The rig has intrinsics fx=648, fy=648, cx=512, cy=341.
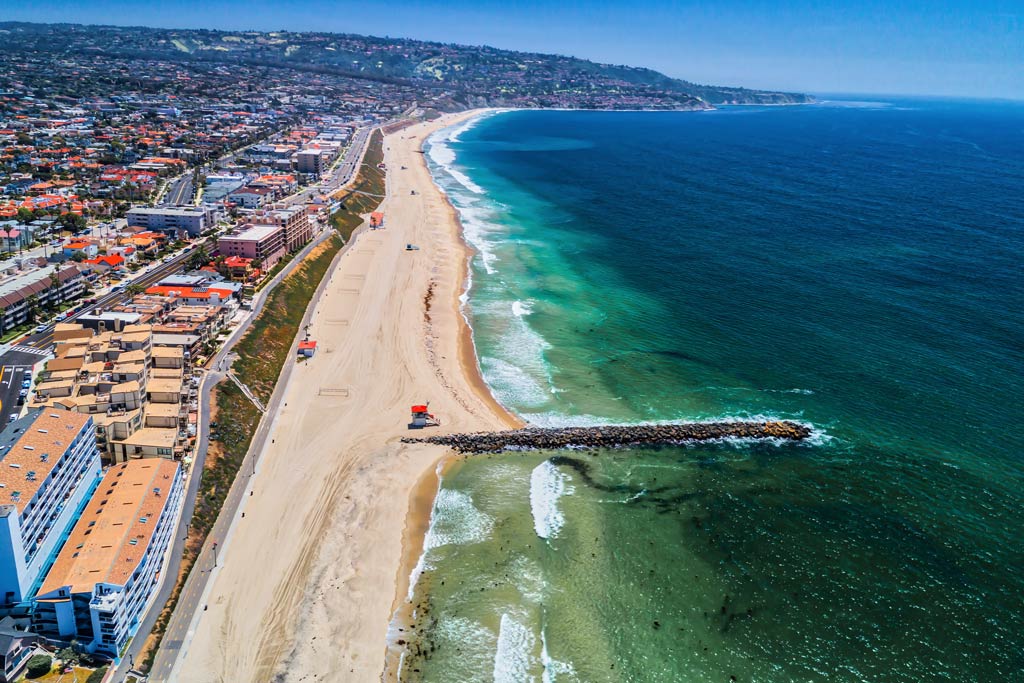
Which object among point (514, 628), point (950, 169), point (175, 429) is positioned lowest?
point (514, 628)

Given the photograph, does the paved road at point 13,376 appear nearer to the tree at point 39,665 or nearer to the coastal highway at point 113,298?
the coastal highway at point 113,298

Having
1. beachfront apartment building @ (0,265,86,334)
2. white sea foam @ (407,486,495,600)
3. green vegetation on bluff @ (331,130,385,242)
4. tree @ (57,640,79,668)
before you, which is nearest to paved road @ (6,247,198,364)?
beachfront apartment building @ (0,265,86,334)

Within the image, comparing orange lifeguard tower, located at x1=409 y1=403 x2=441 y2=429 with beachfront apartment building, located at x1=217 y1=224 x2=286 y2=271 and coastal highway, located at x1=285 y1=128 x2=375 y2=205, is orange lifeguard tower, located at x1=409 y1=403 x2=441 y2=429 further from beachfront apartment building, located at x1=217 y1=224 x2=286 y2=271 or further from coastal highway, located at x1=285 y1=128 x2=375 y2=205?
coastal highway, located at x1=285 y1=128 x2=375 y2=205

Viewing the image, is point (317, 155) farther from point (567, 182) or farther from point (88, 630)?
point (88, 630)

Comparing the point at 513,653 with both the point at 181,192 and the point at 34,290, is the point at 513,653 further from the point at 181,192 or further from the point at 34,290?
the point at 181,192

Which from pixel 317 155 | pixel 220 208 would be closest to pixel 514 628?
pixel 220 208

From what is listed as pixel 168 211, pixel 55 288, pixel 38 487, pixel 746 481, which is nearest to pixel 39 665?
pixel 38 487

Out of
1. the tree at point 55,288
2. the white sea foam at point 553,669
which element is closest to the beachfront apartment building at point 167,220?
the tree at point 55,288
